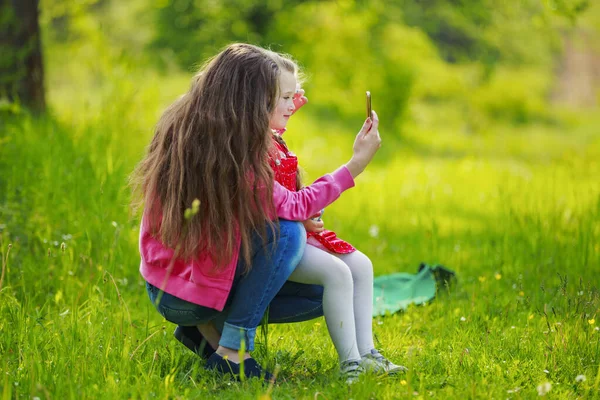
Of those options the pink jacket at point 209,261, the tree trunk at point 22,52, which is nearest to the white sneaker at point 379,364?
the pink jacket at point 209,261

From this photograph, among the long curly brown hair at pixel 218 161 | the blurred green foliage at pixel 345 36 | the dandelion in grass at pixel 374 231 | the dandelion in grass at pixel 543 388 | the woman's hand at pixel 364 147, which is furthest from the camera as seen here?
the blurred green foliage at pixel 345 36

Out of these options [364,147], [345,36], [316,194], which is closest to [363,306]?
[316,194]

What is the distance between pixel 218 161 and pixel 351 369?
0.78 m

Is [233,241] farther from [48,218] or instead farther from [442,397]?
[48,218]

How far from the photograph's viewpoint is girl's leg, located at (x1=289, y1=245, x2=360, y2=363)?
2.39 meters

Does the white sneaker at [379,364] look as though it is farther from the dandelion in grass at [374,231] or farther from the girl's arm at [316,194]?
the dandelion in grass at [374,231]

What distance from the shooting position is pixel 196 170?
2375mm

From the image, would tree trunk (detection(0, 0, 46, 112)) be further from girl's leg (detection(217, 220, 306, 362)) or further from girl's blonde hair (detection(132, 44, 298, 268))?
girl's leg (detection(217, 220, 306, 362))

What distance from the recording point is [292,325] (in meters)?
3.19

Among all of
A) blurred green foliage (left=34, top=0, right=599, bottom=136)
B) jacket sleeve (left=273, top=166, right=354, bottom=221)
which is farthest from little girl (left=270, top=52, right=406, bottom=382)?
blurred green foliage (left=34, top=0, right=599, bottom=136)

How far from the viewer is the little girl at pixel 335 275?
7.86 feet

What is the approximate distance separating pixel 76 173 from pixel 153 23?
26.9 ft

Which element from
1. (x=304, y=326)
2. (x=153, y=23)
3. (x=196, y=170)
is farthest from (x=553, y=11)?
(x=153, y=23)

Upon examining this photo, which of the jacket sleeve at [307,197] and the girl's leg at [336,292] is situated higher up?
the jacket sleeve at [307,197]
